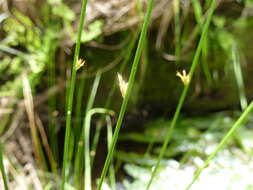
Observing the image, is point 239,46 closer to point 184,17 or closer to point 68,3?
point 184,17

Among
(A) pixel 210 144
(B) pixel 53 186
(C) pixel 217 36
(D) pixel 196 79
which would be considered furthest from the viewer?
(D) pixel 196 79

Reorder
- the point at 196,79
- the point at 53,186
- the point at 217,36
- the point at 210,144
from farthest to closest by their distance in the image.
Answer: the point at 196,79 → the point at 217,36 → the point at 210,144 → the point at 53,186

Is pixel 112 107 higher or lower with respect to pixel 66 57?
lower

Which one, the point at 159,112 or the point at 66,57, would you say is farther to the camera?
the point at 159,112

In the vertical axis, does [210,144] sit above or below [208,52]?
below

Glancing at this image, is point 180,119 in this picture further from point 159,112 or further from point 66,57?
point 66,57

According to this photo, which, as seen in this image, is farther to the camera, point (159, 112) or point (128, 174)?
point (159, 112)

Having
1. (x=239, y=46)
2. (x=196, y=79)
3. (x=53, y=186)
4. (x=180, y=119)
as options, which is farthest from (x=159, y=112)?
(x=53, y=186)

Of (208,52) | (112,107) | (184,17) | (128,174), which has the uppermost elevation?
(184,17)

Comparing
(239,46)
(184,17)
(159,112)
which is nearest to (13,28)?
(184,17)
